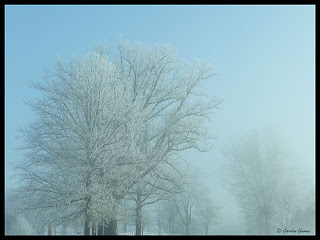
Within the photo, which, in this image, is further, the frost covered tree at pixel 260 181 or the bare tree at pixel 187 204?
the bare tree at pixel 187 204

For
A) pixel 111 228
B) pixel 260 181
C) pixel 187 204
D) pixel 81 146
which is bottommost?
pixel 187 204

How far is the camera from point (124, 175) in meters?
17.8

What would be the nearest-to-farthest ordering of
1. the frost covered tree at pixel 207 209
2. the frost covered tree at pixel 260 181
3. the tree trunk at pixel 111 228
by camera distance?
the tree trunk at pixel 111 228, the frost covered tree at pixel 260 181, the frost covered tree at pixel 207 209

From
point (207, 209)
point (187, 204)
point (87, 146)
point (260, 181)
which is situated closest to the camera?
point (87, 146)

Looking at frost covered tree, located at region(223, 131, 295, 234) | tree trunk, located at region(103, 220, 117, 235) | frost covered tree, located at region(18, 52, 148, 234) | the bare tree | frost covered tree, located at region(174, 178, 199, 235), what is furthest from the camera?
frost covered tree, located at region(174, 178, 199, 235)

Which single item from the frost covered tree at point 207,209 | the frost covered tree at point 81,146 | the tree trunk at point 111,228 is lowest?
the frost covered tree at point 207,209

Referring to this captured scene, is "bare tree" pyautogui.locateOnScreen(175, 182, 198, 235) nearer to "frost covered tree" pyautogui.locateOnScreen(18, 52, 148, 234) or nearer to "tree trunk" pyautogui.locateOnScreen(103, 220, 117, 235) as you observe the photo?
"tree trunk" pyautogui.locateOnScreen(103, 220, 117, 235)

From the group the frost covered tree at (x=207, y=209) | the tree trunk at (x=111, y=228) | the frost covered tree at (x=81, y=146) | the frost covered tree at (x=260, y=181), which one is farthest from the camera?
the frost covered tree at (x=207, y=209)

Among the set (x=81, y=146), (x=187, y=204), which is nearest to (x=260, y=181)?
(x=187, y=204)

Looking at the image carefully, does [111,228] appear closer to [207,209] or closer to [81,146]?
[81,146]

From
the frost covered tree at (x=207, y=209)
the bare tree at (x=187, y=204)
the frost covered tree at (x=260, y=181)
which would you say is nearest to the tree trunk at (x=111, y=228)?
the frost covered tree at (x=260, y=181)

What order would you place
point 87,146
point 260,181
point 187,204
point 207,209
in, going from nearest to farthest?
point 87,146 < point 260,181 < point 187,204 < point 207,209

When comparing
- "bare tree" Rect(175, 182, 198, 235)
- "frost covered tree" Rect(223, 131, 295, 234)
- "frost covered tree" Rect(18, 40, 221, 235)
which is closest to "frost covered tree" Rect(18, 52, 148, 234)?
"frost covered tree" Rect(18, 40, 221, 235)

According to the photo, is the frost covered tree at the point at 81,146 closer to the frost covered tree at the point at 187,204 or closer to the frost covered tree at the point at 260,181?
the frost covered tree at the point at 260,181
